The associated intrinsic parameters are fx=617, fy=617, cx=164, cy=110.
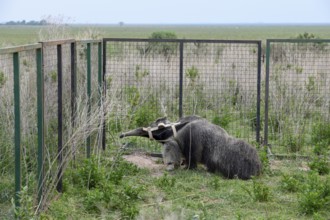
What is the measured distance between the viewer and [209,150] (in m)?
9.69

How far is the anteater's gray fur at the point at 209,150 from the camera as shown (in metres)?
9.34

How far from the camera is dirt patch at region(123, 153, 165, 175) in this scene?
10138mm

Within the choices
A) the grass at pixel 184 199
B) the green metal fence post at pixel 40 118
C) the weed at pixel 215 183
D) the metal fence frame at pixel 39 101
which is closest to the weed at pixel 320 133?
the grass at pixel 184 199

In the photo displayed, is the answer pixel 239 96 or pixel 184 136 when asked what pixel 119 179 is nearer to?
pixel 184 136

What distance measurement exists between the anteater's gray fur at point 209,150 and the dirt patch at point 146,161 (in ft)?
0.84

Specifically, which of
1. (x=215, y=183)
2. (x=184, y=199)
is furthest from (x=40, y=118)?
(x=215, y=183)

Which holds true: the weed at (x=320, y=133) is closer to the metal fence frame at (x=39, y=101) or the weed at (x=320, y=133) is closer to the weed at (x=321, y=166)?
the weed at (x=321, y=166)

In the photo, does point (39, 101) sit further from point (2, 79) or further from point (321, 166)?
point (321, 166)

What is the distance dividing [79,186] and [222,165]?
2357 mm

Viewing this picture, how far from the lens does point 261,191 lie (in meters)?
7.89

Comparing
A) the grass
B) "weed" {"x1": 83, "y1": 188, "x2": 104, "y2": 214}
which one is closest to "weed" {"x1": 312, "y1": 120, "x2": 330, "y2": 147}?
the grass

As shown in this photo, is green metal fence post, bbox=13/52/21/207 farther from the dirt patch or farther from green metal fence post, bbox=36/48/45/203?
the dirt patch

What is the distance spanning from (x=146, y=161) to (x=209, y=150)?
151 cm

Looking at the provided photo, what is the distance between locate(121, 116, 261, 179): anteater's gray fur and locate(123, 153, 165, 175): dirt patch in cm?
26
